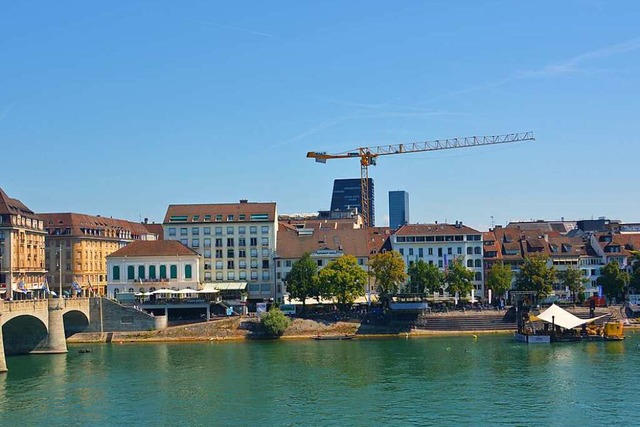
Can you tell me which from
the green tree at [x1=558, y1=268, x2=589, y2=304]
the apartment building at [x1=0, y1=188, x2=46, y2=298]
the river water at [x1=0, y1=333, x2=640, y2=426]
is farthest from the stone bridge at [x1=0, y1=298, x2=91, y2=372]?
the green tree at [x1=558, y1=268, x2=589, y2=304]

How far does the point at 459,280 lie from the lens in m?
126

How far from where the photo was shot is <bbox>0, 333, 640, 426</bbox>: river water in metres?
59.8

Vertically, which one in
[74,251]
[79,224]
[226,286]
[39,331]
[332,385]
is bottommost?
[332,385]

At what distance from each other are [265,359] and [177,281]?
144ft

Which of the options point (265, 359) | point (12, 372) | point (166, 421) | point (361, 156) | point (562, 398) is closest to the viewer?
point (166, 421)

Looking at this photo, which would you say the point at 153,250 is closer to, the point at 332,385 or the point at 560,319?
the point at 560,319

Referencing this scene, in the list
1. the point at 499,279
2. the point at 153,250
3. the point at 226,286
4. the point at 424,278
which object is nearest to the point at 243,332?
the point at 226,286

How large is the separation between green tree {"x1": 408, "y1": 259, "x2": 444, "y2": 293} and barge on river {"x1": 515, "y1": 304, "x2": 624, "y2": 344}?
1954 cm

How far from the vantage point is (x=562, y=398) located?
6500cm

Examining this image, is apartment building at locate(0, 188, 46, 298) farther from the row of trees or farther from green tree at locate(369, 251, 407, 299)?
green tree at locate(369, 251, 407, 299)

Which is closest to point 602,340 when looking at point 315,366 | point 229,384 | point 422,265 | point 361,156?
point 422,265

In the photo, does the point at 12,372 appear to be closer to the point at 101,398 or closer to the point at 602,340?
the point at 101,398

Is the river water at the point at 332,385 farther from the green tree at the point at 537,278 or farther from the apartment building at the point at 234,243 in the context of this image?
the apartment building at the point at 234,243

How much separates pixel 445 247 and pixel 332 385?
226 ft
